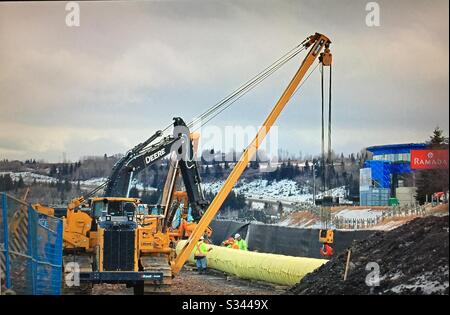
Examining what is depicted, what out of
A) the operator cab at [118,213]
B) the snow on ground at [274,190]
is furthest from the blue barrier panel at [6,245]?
the snow on ground at [274,190]

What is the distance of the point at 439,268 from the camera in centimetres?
1548

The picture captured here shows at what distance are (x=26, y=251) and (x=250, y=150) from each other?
34.4 ft

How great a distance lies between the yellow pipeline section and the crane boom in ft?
8.04

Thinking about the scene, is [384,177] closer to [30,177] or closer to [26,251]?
[30,177]

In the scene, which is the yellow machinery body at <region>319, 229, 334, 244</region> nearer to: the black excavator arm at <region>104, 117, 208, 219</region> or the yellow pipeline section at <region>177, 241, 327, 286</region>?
the yellow pipeline section at <region>177, 241, 327, 286</region>

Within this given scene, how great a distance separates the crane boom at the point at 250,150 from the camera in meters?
24.9

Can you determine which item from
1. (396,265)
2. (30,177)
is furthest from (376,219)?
(396,265)

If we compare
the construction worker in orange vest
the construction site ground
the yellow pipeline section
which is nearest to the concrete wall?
the construction worker in orange vest

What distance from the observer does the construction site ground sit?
24.4 metres

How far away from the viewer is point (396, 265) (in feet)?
56.4

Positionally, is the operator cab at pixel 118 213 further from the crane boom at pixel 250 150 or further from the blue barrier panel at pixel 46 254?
the crane boom at pixel 250 150
